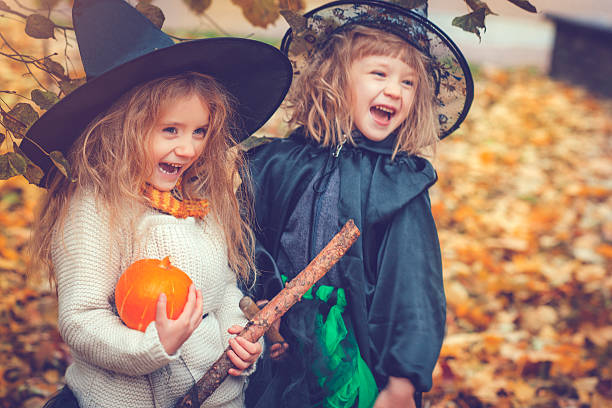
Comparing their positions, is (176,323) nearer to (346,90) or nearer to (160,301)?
(160,301)

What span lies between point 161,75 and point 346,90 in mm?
711

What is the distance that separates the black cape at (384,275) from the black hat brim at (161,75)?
42 cm

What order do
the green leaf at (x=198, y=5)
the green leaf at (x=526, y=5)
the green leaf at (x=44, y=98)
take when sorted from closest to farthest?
the green leaf at (x=526, y=5)
the green leaf at (x=44, y=98)
the green leaf at (x=198, y=5)

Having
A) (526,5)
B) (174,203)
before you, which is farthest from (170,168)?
(526,5)

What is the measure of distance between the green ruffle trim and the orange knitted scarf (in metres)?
0.56

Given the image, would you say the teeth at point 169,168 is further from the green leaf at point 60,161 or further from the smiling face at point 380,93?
the smiling face at point 380,93

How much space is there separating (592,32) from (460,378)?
578cm

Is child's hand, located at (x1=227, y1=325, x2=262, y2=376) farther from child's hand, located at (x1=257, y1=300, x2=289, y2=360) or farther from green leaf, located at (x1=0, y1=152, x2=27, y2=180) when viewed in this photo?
green leaf, located at (x1=0, y1=152, x2=27, y2=180)

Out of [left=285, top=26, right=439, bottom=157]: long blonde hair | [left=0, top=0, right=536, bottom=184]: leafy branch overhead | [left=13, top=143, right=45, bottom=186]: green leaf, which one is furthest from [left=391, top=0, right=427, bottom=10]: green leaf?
[left=13, top=143, right=45, bottom=186]: green leaf

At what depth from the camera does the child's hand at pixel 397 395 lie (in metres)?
2.00

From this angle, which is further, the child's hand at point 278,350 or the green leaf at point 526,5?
the child's hand at point 278,350

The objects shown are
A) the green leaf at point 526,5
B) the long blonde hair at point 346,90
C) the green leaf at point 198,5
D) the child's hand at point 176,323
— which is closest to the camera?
the child's hand at point 176,323

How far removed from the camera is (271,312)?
70.7 inches

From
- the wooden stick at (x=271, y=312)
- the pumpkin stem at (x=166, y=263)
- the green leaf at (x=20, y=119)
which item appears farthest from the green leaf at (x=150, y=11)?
the wooden stick at (x=271, y=312)
